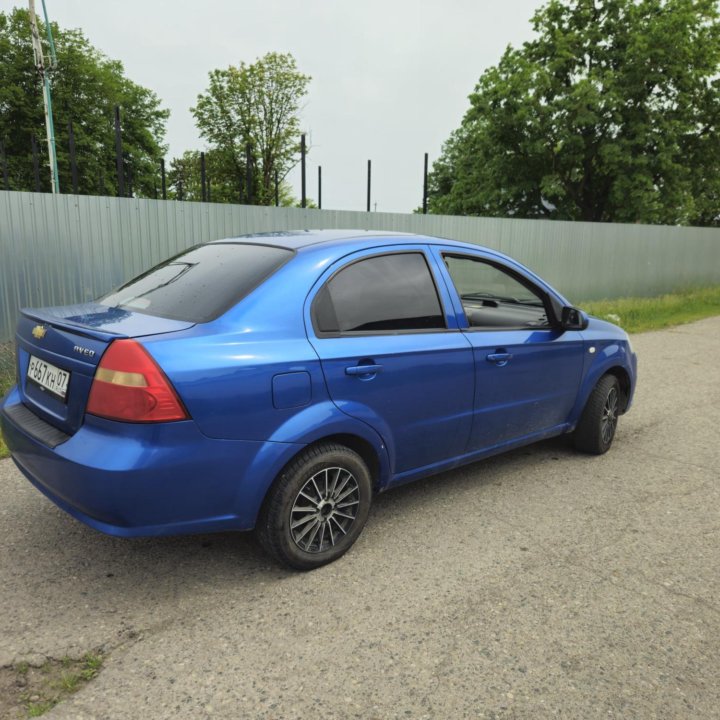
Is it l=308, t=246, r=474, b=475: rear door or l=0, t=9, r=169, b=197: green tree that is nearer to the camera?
l=308, t=246, r=474, b=475: rear door

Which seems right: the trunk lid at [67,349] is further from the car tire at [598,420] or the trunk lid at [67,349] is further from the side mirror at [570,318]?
the car tire at [598,420]

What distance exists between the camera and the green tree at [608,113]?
25.2 meters

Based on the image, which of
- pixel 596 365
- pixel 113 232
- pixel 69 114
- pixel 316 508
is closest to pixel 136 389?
pixel 316 508

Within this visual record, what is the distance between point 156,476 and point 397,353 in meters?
1.32

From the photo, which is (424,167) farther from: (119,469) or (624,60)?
(624,60)

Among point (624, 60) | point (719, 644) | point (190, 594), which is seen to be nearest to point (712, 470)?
point (719, 644)

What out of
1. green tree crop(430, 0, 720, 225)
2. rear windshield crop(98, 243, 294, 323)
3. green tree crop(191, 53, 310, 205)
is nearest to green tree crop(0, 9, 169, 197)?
green tree crop(191, 53, 310, 205)

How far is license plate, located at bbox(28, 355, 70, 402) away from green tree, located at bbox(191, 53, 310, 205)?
120 feet

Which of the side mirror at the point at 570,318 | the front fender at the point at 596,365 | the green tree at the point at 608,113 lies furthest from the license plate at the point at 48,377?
the green tree at the point at 608,113

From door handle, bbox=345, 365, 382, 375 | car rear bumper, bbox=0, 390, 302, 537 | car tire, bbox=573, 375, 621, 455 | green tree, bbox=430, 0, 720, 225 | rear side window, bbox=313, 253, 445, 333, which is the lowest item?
car tire, bbox=573, 375, 621, 455

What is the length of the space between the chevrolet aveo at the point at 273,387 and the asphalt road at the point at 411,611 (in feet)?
1.17

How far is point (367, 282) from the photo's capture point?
3.21 meters

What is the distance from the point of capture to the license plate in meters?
2.71

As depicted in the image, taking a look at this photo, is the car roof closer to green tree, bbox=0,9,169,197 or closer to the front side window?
the front side window
